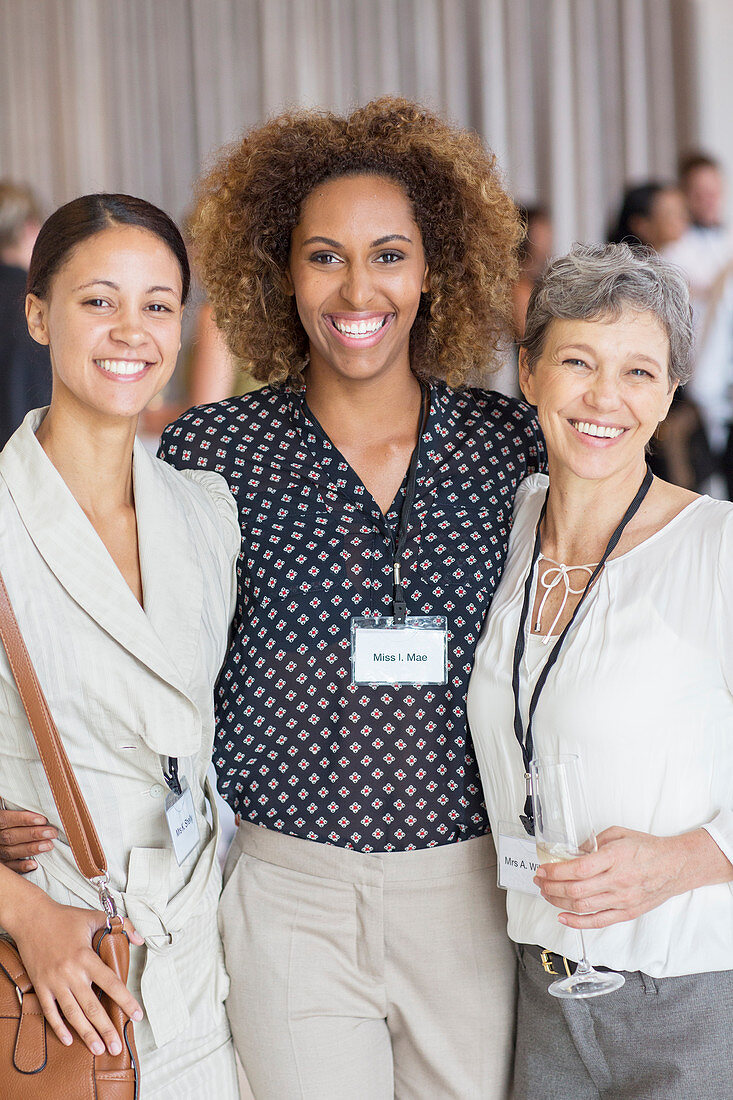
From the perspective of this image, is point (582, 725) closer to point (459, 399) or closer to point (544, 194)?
point (459, 399)

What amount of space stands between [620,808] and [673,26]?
562 cm

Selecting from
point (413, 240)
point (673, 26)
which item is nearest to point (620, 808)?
point (413, 240)

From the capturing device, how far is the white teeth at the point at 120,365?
1.80m

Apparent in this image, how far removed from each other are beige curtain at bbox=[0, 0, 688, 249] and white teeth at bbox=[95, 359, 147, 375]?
476 cm

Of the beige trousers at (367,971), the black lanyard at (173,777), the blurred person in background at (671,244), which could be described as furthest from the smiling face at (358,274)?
the blurred person in background at (671,244)

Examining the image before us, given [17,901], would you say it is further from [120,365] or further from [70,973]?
[120,365]

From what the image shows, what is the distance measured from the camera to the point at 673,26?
20.2 feet

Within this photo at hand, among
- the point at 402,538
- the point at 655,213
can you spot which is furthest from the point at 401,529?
the point at 655,213

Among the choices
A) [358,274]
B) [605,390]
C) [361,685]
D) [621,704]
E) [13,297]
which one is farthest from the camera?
[13,297]

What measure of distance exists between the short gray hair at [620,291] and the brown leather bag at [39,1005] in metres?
1.07

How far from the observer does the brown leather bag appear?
60.7 inches

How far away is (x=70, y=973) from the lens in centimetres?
158

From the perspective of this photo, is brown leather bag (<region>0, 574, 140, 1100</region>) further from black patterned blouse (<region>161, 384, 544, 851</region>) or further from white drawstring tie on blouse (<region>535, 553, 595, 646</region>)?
white drawstring tie on blouse (<region>535, 553, 595, 646</region>)

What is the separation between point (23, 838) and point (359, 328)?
1.12 metres
